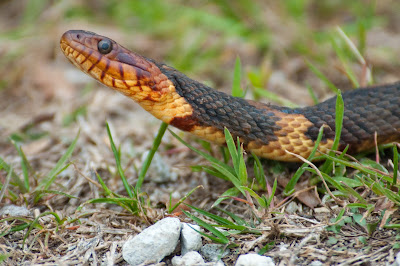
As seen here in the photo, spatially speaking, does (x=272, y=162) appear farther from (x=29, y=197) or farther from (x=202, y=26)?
(x=202, y=26)

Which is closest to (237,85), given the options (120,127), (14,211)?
(120,127)

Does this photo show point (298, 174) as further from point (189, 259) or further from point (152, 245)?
point (152, 245)

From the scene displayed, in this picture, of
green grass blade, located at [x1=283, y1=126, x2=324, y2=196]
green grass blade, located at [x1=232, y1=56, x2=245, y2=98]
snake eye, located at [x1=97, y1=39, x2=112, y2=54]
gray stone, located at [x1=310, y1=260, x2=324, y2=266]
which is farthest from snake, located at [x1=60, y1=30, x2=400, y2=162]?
gray stone, located at [x1=310, y1=260, x2=324, y2=266]

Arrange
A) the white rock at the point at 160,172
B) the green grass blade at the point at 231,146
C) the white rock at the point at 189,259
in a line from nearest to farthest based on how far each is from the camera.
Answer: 1. the white rock at the point at 189,259
2. the green grass blade at the point at 231,146
3. the white rock at the point at 160,172

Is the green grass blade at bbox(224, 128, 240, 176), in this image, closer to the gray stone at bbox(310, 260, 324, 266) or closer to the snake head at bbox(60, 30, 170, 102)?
the snake head at bbox(60, 30, 170, 102)

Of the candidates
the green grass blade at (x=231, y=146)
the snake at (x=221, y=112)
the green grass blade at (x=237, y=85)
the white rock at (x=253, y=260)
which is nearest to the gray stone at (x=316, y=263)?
the white rock at (x=253, y=260)

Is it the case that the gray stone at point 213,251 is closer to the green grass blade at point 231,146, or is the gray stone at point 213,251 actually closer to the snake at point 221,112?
the green grass blade at point 231,146
